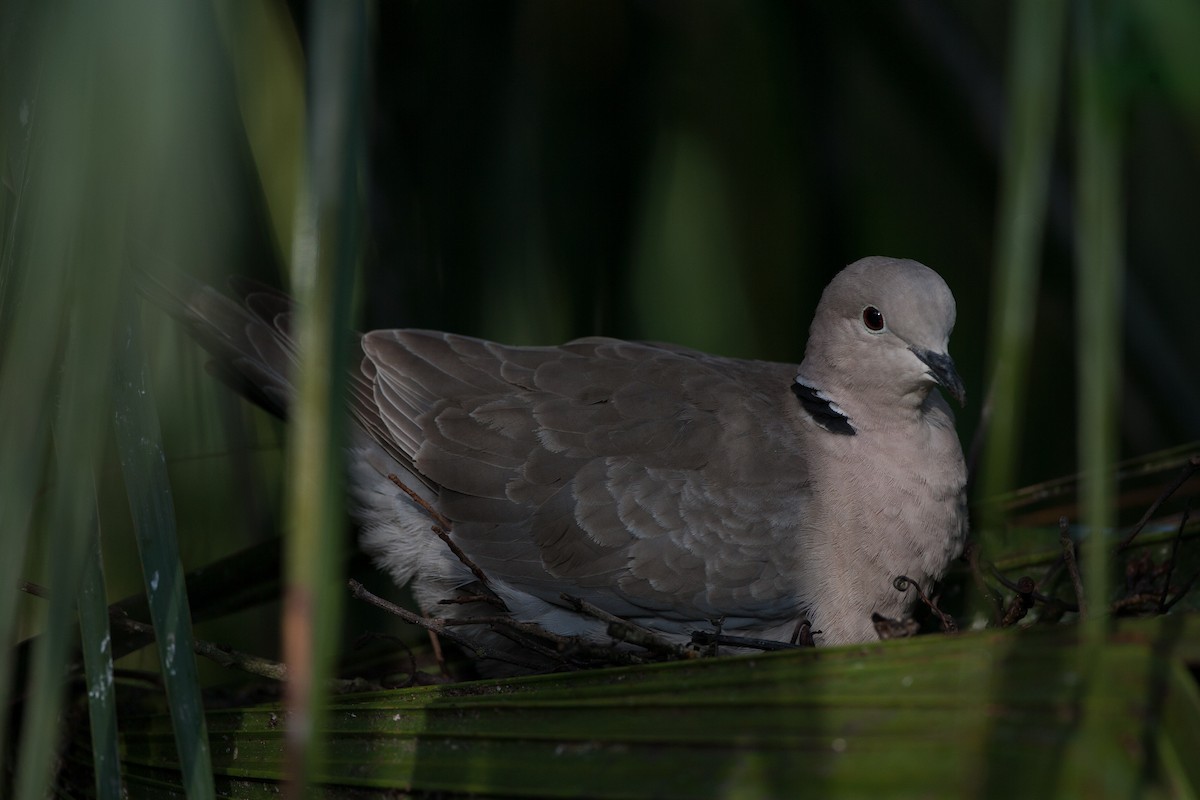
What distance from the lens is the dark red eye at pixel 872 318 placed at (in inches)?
87.4

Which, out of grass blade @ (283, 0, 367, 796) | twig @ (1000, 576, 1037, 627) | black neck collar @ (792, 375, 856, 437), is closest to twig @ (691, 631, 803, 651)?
twig @ (1000, 576, 1037, 627)

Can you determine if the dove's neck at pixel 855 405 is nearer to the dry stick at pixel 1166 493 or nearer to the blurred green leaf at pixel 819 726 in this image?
the dry stick at pixel 1166 493

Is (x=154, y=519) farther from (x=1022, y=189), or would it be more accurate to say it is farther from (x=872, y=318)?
(x=872, y=318)

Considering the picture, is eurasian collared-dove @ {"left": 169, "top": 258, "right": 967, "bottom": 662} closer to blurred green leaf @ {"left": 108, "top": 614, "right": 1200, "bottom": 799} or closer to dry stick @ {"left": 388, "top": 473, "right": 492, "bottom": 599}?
dry stick @ {"left": 388, "top": 473, "right": 492, "bottom": 599}

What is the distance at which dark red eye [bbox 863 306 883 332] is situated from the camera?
2219 mm

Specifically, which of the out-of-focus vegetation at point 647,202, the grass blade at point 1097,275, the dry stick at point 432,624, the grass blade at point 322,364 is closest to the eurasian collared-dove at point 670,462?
the out-of-focus vegetation at point 647,202

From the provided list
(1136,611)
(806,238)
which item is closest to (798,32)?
(806,238)

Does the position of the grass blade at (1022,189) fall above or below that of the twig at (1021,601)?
above

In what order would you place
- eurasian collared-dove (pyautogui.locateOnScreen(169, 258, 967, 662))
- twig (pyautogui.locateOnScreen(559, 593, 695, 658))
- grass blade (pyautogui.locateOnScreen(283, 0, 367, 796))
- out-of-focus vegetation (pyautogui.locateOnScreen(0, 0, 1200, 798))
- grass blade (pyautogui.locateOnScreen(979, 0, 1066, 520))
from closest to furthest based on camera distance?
grass blade (pyautogui.locateOnScreen(283, 0, 367, 796))
grass blade (pyautogui.locateOnScreen(979, 0, 1066, 520))
twig (pyautogui.locateOnScreen(559, 593, 695, 658))
out-of-focus vegetation (pyautogui.locateOnScreen(0, 0, 1200, 798))
eurasian collared-dove (pyautogui.locateOnScreen(169, 258, 967, 662))

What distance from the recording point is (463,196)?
7.46 ft

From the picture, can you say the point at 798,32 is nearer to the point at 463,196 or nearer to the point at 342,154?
the point at 463,196

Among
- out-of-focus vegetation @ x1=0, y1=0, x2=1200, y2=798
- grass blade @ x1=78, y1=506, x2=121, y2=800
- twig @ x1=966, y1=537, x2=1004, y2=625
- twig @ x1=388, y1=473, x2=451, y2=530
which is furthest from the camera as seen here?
twig @ x1=388, y1=473, x2=451, y2=530

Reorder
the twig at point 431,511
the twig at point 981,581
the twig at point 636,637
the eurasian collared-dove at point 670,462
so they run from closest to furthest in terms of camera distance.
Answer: the twig at point 636,637, the twig at point 981,581, the eurasian collared-dove at point 670,462, the twig at point 431,511

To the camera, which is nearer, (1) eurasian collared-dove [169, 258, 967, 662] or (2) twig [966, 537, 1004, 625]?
(2) twig [966, 537, 1004, 625]
